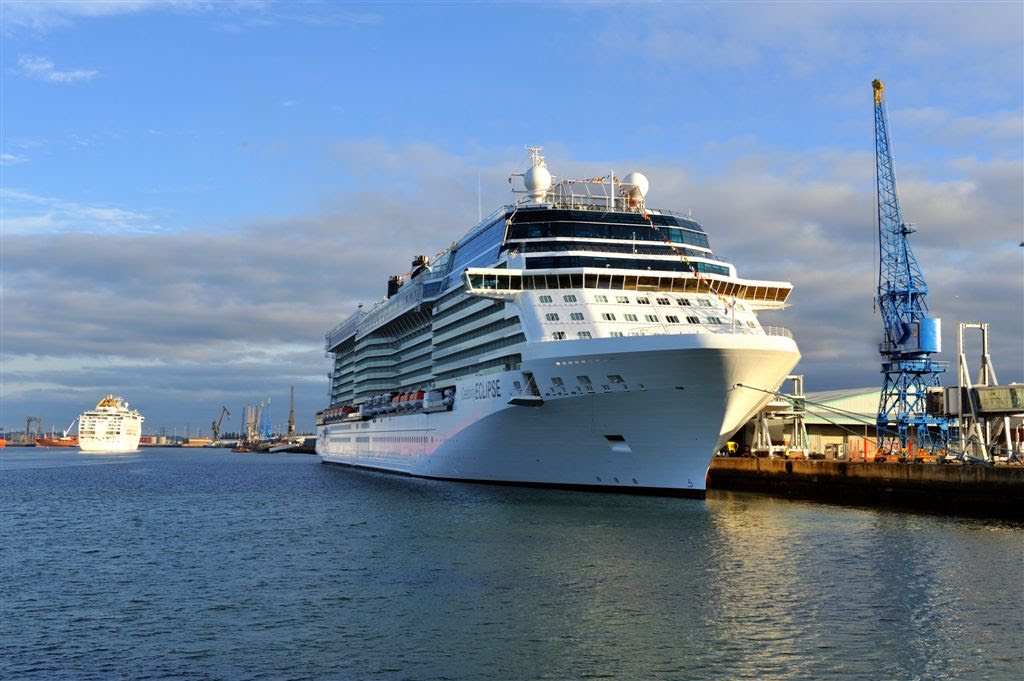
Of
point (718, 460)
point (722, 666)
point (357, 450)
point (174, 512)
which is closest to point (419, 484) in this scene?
point (174, 512)

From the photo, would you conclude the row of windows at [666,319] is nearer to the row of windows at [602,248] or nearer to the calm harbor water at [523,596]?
the row of windows at [602,248]

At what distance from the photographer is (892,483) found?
47094 mm

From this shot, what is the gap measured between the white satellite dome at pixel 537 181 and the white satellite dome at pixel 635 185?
4929mm

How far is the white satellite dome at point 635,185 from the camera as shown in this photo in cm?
5581

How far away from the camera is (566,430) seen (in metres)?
43.4

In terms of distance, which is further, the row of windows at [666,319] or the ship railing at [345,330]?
the ship railing at [345,330]

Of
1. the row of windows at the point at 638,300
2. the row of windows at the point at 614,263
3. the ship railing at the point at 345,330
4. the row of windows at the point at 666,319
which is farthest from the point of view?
the ship railing at the point at 345,330

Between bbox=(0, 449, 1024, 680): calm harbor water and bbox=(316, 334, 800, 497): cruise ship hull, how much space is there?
82.8 inches

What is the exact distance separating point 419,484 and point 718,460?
74.4ft

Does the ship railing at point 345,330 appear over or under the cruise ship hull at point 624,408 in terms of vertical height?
over

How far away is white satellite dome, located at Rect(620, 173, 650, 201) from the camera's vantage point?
183 feet

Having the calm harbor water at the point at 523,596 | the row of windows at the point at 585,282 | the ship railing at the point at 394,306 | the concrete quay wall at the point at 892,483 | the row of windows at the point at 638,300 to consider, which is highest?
the ship railing at the point at 394,306

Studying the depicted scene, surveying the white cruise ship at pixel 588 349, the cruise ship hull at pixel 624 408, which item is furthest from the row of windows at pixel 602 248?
the cruise ship hull at pixel 624 408

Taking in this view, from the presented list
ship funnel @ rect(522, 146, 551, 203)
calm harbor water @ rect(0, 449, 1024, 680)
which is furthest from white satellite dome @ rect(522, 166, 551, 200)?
calm harbor water @ rect(0, 449, 1024, 680)
